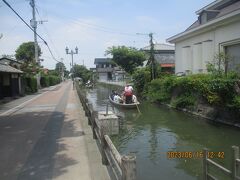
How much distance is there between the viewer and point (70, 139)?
10.8 metres

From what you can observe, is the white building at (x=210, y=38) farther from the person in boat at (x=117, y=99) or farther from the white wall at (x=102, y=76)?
the white wall at (x=102, y=76)

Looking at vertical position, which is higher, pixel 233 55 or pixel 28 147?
pixel 233 55

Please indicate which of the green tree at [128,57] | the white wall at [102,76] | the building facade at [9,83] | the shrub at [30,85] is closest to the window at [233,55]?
the building facade at [9,83]

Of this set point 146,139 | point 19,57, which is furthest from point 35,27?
point 19,57

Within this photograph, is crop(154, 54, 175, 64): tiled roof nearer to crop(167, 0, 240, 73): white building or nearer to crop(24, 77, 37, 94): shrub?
crop(167, 0, 240, 73): white building

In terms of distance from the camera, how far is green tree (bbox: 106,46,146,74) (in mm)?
53594

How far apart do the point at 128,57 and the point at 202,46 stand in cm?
2945

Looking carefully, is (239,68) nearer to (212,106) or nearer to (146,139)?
(212,106)

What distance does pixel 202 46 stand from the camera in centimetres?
2456

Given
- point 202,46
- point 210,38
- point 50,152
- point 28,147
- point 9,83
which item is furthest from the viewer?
point 9,83

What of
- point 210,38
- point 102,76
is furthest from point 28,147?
point 102,76

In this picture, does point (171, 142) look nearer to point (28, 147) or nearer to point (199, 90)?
point (28, 147)

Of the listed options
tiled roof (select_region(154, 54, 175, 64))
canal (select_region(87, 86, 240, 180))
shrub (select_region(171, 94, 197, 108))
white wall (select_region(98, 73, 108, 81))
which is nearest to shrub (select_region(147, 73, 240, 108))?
shrub (select_region(171, 94, 197, 108))

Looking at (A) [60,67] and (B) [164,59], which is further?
(A) [60,67]
